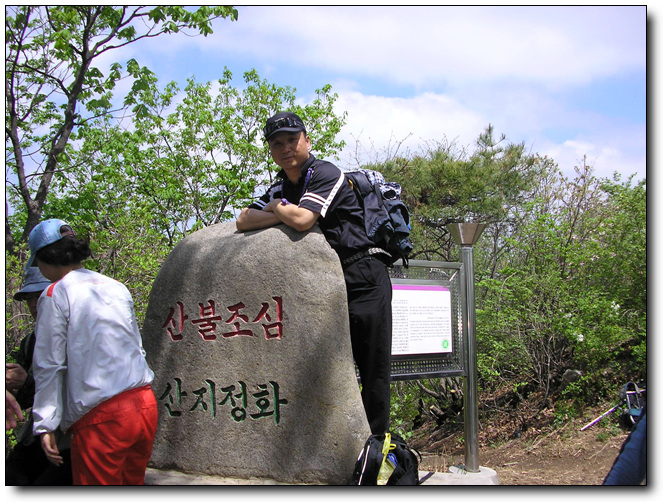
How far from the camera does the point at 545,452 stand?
5773 mm

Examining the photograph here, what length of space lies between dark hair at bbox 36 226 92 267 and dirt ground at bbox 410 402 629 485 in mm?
3772

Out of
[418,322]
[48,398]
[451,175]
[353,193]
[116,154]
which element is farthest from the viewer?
[451,175]

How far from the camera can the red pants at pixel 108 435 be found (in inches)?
89.2

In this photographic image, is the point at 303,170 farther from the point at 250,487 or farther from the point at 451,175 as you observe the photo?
the point at 451,175

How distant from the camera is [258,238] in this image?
3381 millimetres

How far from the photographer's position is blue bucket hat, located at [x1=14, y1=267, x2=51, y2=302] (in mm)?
2807

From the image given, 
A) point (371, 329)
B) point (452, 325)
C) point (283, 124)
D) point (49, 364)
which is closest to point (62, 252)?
point (49, 364)

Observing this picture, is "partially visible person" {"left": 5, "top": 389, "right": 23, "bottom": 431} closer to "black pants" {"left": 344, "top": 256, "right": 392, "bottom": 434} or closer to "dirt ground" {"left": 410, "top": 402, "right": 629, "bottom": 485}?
"black pants" {"left": 344, "top": 256, "right": 392, "bottom": 434}

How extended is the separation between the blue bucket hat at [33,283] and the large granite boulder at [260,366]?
2.71 feet

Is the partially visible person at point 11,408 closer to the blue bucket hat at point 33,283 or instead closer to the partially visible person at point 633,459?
the blue bucket hat at point 33,283

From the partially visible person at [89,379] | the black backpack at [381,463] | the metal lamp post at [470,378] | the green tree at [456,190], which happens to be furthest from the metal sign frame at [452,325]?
the green tree at [456,190]

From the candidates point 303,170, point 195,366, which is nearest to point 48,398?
point 195,366

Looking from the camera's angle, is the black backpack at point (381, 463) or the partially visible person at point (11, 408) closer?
the partially visible person at point (11, 408)

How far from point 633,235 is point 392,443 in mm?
4294
